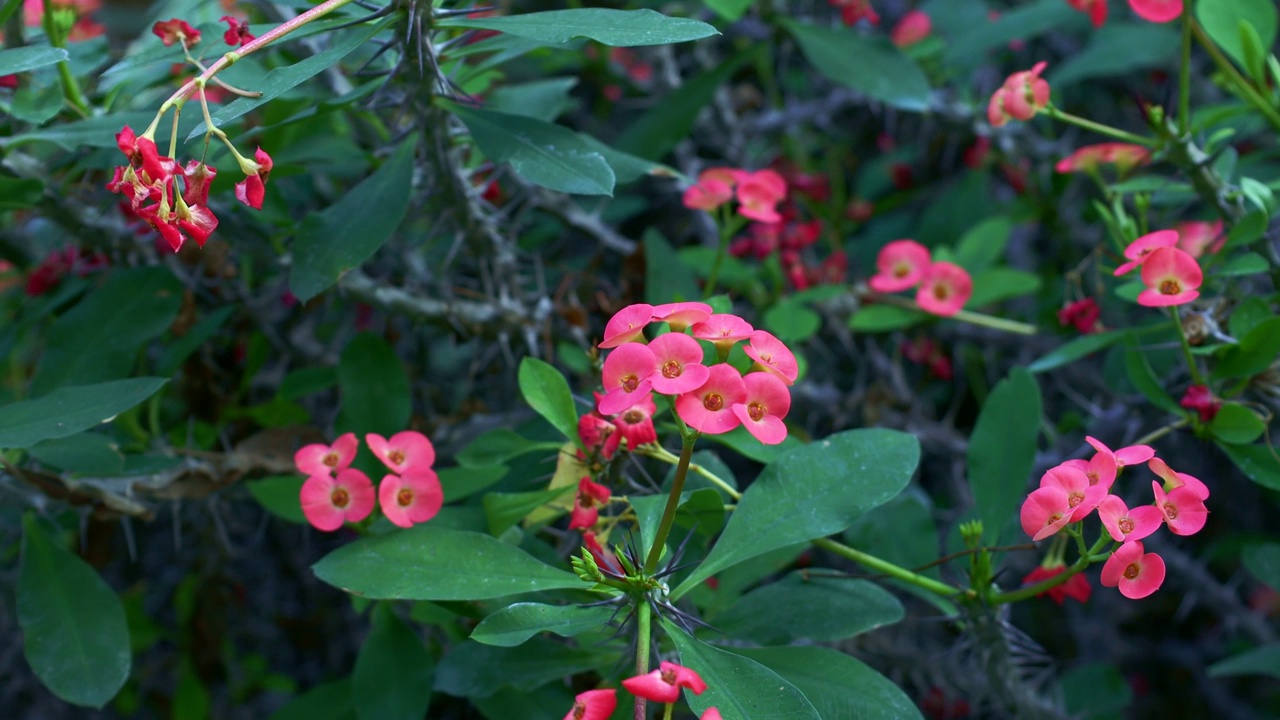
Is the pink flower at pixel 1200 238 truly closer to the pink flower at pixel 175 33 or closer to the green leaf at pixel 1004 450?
the green leaf at pixel 1004 450

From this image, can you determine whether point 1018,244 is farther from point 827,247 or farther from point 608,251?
point 608,251

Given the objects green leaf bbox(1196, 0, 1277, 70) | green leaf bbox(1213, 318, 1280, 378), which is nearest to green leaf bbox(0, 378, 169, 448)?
green leaf bbox(1213, 318, 1280, 378)

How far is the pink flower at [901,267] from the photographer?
4.73 feet

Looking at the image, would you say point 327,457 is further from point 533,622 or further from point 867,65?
point 867,65

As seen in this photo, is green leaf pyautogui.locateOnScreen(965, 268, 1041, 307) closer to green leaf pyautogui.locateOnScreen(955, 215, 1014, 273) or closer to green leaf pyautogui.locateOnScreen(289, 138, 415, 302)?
green leaf pyautogui.locateOnScreen(955, 215, 1014, 273)

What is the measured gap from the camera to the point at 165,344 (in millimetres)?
1456

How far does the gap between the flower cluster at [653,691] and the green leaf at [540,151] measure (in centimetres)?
47

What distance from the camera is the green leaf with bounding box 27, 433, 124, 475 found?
1014 mm

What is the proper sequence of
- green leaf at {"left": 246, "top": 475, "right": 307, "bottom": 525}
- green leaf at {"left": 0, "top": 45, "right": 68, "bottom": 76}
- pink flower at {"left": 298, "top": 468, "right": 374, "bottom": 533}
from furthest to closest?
green leaf at {"left": 246, "top": 475, "right": 307, "bottom": 525}
pink flower at {"left": 298, "top": 468, "right": 374, "bottom": 533}
green leaf at {"left": 0, "top": 45, "right": 68, "bottom": 76}

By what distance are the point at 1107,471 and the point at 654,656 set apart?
18.2 inches

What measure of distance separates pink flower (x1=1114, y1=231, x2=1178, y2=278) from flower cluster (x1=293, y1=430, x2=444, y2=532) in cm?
79

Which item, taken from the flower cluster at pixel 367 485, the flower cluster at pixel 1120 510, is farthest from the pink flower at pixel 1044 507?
the flower cluster at pixel 367 485

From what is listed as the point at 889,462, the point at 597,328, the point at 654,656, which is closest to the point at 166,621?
the point at 597,328

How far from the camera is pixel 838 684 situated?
0.89m
